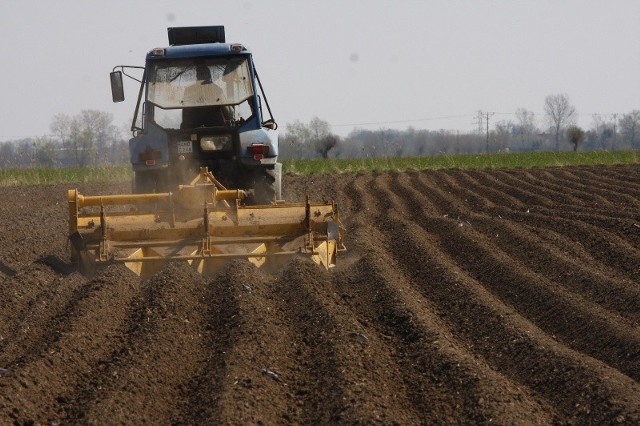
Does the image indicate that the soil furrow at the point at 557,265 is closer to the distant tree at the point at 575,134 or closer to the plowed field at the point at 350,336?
the plowed field at the point at 350,336

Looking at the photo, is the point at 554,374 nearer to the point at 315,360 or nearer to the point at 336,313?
the point at 315,360

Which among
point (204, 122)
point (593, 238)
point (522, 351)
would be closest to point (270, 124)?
point (204, 122)

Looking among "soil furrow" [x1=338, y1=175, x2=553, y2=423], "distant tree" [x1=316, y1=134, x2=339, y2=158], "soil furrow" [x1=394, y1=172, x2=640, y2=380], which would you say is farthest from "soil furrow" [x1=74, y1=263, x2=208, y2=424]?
"distant tree" [x1=316, y1=134, x2=339, y2=158]

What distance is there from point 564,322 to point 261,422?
3417mm

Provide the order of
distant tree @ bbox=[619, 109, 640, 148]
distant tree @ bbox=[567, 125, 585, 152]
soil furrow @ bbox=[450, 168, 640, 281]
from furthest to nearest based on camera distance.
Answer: distant tree @ bbox=[619, 109, 640, 148] < distant tree @ bbox=[567, 125, 585, 152] < soil furrow @ bbox=[450, 168, 640, 281]

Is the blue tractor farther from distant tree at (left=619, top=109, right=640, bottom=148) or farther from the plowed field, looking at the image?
distant tree at (left=619, top=109, right=640, bottom=148)

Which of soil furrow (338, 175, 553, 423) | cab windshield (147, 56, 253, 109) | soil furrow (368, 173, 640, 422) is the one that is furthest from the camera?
cab windshield (147, 56, 253, 109)

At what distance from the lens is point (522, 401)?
555 centimetres

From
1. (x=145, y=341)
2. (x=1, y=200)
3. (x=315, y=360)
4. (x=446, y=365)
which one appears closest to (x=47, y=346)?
(x=145, y=341)

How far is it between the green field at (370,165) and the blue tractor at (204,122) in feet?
48.9

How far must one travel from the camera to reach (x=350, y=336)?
6.98 m

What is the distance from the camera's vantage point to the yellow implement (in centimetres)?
963

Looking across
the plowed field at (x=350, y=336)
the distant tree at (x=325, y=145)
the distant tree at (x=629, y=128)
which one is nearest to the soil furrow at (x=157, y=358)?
the plowed field at (x=350, y=336)

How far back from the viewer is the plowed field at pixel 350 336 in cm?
546
